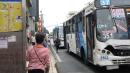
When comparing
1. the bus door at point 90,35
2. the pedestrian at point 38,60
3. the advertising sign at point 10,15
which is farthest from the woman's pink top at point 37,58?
the bus door at point 90,35

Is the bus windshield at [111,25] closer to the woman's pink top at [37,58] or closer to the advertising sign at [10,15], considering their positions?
the advertising sign at [10,15]

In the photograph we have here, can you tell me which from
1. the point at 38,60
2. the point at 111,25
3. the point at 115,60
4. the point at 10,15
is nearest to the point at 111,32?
the point at 111,25

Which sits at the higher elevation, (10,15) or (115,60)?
(10,15)

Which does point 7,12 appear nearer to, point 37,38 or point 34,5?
point 37,38

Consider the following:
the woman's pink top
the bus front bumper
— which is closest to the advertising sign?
the woman's pink top

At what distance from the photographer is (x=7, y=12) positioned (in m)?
10.5

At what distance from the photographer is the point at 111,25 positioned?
17.5m

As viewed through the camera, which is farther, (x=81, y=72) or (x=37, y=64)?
(x=81, y=72)

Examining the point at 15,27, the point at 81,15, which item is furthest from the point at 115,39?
the point at 15,27

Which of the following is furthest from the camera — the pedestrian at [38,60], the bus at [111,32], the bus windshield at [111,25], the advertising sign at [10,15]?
the bus windshield at [111,25]

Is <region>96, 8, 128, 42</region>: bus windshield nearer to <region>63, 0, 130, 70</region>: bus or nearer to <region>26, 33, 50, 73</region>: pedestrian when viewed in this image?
<region>63, 0, 130, 70</region>: bus

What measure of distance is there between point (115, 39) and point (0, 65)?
7768mm

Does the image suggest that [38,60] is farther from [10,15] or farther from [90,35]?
[90,35]

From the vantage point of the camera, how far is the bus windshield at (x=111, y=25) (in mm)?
17422
